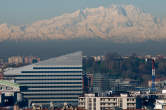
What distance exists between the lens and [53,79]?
82.5 m

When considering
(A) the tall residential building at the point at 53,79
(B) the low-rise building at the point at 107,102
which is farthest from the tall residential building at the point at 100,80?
(B) the low-rise building at the point at 107,102

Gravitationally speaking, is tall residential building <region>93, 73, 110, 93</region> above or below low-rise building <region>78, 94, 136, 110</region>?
above

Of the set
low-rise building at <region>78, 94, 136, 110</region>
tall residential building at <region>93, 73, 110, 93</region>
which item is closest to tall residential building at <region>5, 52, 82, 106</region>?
tall residential building at <region>93, 73, 110, 93</region>

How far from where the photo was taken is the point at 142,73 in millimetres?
105562

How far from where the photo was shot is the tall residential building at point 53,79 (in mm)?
80750

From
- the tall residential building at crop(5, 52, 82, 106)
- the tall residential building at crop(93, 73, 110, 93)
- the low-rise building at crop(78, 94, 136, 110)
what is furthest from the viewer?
the tall residential building at crop(93, 73, 110, 93)

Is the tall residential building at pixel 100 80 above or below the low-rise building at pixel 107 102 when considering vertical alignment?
above

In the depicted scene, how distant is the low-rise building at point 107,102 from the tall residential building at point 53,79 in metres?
23.8

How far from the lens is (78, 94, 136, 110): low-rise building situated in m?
54.6

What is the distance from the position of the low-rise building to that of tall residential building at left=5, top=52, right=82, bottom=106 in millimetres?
23767

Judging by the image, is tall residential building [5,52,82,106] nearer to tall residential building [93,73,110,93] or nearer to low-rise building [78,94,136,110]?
tall residential building [93,73,110,93]

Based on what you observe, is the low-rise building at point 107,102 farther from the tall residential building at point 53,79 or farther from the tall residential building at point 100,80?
the tall residential building at point 100,80

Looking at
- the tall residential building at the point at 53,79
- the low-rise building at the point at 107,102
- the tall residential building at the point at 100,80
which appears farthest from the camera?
the tall residential building at the point at 100,80

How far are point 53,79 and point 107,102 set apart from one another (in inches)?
1089
